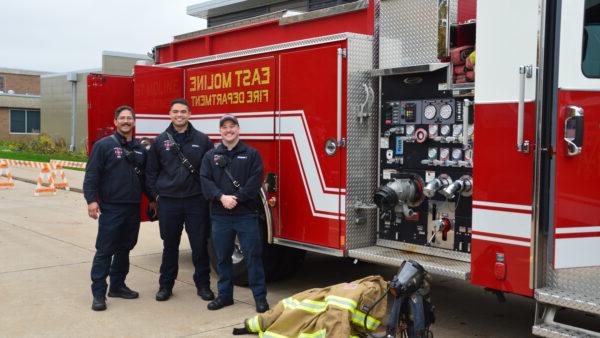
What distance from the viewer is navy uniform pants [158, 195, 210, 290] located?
612 centimetres

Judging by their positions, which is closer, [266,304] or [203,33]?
[266,304]

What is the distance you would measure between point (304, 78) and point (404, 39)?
95 centimetres

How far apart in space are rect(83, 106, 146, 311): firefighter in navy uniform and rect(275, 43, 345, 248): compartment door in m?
1.39

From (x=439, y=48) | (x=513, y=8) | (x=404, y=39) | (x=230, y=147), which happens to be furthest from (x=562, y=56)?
(x=230, y=147)

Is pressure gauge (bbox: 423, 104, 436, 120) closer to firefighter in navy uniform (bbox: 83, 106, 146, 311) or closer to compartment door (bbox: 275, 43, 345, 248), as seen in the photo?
compartment door (bbox: 275, 43, 345, 248)

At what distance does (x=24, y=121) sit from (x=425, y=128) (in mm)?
42471

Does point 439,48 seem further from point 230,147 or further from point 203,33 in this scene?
point 203,33

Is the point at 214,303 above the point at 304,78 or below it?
below

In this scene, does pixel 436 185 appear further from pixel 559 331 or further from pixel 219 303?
pixel 219 303

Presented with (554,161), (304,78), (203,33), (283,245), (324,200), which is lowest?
(283,245)

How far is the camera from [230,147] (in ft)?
19.2

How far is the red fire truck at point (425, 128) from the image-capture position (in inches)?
161

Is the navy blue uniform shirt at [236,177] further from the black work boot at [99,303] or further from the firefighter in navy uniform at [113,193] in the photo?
the black work boot at [99,303]

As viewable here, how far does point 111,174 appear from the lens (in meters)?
6.09
